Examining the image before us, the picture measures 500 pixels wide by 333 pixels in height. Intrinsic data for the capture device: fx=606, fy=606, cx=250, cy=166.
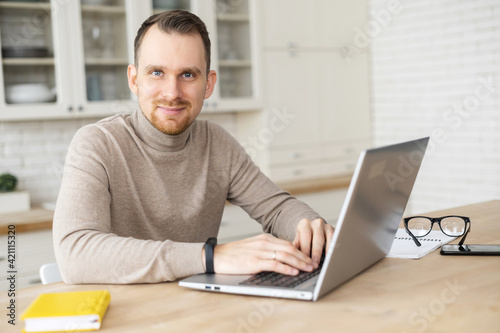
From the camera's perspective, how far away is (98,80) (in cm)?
353

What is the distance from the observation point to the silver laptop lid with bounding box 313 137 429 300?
3.63 ft

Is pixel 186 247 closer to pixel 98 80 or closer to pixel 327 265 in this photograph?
pixel 327 265

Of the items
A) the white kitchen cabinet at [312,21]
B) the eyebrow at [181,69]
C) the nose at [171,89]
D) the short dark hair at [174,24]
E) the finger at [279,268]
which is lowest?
the finger at [279,268]

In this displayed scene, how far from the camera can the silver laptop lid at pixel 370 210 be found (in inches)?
43.6

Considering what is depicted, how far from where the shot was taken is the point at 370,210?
1.22 meters

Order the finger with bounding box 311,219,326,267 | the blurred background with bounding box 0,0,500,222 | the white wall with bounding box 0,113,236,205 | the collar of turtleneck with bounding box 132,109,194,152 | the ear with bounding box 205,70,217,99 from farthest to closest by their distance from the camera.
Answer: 1. the white wall with bounding box 0,113,236,205
2. the blurred background with bounding box 0,0,500,222
3. the ear with bounding box 205,70,217,99
4. the collar of turtleneck with bounding box 132,109,194,152
5. the finger with bounding box 311,219,326,267

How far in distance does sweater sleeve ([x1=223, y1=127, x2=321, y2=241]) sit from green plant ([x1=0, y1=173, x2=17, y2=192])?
184 cm

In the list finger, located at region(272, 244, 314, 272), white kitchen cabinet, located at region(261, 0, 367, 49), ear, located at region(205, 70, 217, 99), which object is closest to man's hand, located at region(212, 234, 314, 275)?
finger, located at region(272, 244, 314, 272)

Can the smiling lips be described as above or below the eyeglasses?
above

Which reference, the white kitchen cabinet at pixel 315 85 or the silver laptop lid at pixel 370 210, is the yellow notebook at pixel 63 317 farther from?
the white kitchen cabinet at pixel 315 85

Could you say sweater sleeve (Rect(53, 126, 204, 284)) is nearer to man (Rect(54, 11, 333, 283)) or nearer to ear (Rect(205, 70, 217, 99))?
man (Rect(54, 11, 333, 283))

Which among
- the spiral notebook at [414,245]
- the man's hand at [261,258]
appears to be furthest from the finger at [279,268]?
the spiral notebook at [414,245]

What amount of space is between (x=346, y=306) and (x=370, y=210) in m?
0.20

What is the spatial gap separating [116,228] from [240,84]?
2.45m
